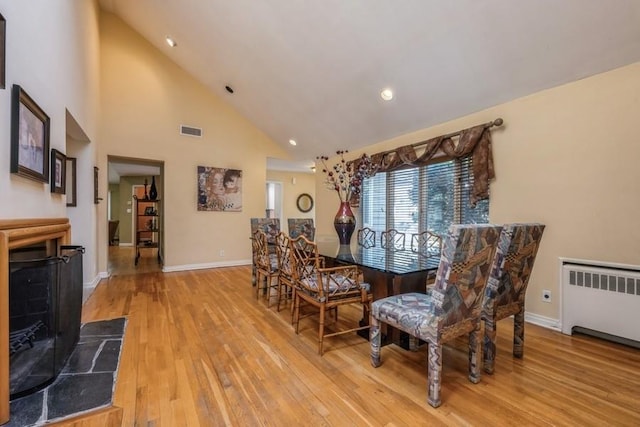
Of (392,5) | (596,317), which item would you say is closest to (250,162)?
(392,5)

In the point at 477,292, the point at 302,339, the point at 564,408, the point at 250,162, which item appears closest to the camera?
the point at 564,408

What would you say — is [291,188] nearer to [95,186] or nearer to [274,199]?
[274,199]

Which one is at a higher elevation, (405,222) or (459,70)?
(459,70)

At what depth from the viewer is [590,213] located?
8.52 feet

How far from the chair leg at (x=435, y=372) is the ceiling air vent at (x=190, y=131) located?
5.56 metres

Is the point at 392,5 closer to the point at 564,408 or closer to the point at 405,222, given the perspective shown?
the point at 405,222

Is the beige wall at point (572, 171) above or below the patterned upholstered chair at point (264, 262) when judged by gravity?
above

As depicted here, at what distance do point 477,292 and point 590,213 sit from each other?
5.61ft

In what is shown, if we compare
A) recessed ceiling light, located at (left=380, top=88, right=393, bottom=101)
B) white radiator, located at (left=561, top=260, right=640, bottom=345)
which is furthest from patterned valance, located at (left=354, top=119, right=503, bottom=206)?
white radiator, located at (left=561, top=260, right=640, bottom=345)

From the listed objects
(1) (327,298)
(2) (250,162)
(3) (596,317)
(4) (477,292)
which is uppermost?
(2) (250,162)

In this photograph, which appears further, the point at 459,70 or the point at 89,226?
the point at 89,226

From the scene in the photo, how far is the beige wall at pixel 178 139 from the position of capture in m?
4.99

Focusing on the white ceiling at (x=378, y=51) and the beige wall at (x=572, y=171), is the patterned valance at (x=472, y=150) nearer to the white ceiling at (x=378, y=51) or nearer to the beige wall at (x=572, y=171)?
the beige wall at (x=572, y=171)

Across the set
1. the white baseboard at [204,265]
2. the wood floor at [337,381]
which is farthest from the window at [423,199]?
the white baseboard at [204,265]
